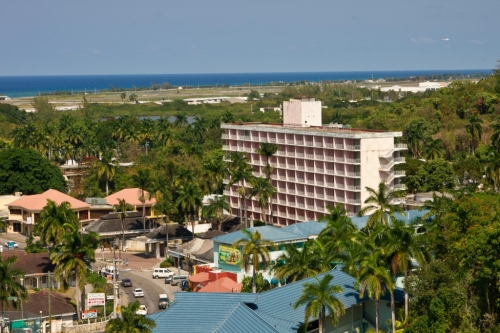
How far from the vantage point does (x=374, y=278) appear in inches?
2325

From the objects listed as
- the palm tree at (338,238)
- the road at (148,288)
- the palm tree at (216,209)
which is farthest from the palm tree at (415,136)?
the palm tree at (338,238)

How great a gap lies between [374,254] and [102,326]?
25740mm

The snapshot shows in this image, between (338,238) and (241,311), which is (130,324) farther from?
(338,238)

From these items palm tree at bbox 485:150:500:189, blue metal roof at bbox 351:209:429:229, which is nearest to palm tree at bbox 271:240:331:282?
blue metal roof at bbox 351:209:429:229

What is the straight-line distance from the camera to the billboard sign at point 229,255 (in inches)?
3312

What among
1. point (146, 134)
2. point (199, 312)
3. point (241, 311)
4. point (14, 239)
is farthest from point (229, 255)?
point (146, 134)

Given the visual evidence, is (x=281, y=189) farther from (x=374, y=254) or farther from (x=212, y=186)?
(x=374, y=254)

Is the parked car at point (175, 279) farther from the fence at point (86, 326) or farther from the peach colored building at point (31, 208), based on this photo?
the peach colored building at point (31, 208)

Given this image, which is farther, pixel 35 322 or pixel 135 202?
pixel 135 202

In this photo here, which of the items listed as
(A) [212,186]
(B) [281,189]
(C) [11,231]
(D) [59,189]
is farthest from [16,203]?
(B) [281,189]

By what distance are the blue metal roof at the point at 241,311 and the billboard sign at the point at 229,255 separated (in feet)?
70.1

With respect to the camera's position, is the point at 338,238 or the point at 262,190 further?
the point at 262,190

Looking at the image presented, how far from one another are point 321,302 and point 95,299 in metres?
26.9

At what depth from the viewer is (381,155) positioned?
102 metres
